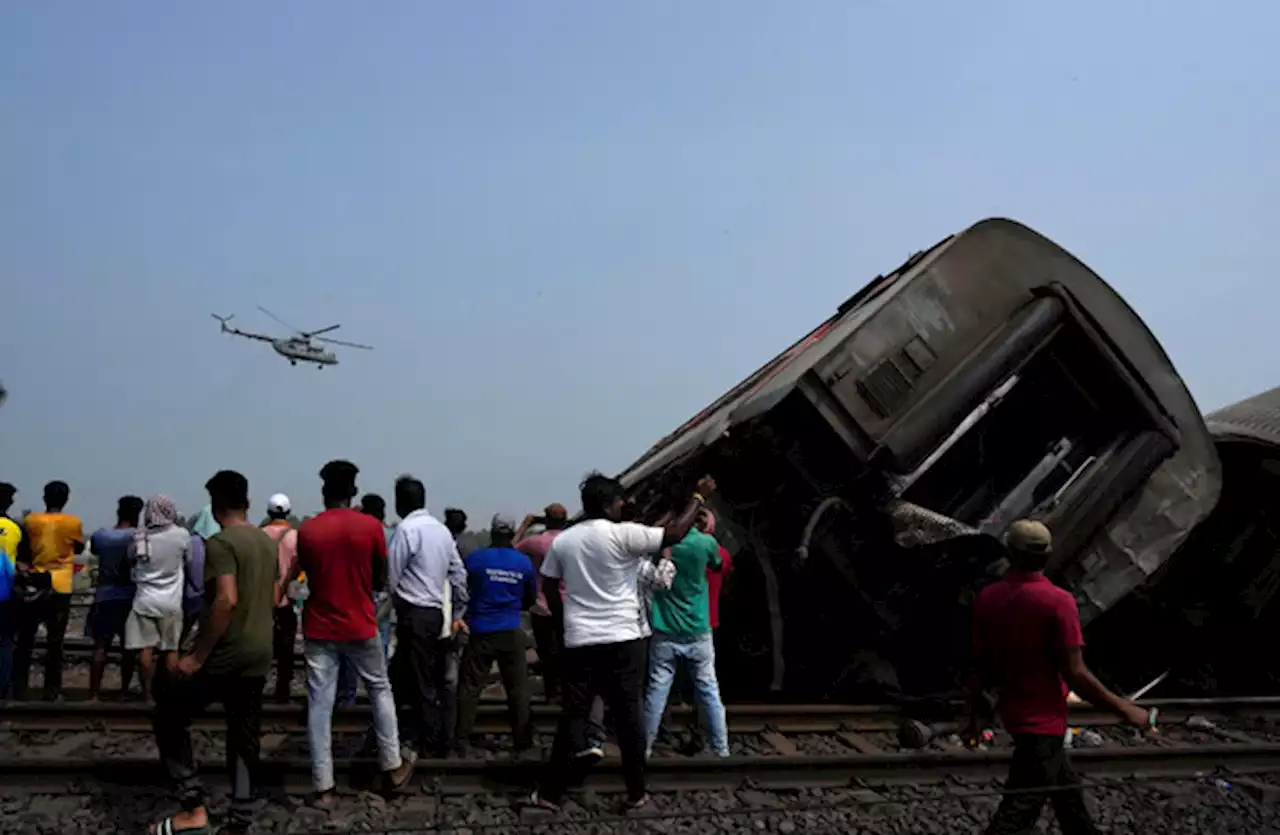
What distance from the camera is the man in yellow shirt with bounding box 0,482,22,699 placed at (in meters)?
6.76

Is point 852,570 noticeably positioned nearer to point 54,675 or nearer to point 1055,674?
point 1055,674

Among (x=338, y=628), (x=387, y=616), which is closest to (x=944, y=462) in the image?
(x=387, y=616)

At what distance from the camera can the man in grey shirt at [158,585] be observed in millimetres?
5973

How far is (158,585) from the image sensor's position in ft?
20.0

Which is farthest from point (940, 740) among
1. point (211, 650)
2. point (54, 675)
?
point (54, 675)

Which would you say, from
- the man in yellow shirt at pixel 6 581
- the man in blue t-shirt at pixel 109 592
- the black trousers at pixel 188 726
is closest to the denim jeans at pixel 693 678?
the black trousers at pixel 188 726

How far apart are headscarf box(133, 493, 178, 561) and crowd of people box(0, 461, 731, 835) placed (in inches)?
0.5

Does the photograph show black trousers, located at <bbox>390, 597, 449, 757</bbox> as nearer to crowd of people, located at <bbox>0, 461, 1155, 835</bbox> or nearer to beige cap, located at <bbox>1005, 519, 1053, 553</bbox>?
crowd of people, located at <bbox>0, 461, 1155, 835</bbox>

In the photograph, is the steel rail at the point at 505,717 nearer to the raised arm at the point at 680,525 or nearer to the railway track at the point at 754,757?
the railway track at the point at 754,757

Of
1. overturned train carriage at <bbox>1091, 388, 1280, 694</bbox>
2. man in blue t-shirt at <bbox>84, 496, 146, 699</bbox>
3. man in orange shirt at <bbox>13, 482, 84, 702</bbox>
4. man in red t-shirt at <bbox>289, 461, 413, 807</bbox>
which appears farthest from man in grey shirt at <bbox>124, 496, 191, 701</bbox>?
overturned train carriage at <bbox>1091, 388, 1280, 694</bbox>

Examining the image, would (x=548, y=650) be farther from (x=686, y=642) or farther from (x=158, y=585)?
(x=158, y=585)

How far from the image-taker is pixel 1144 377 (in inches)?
269

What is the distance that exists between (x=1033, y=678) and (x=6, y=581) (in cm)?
688

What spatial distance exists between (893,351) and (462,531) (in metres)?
3.71
